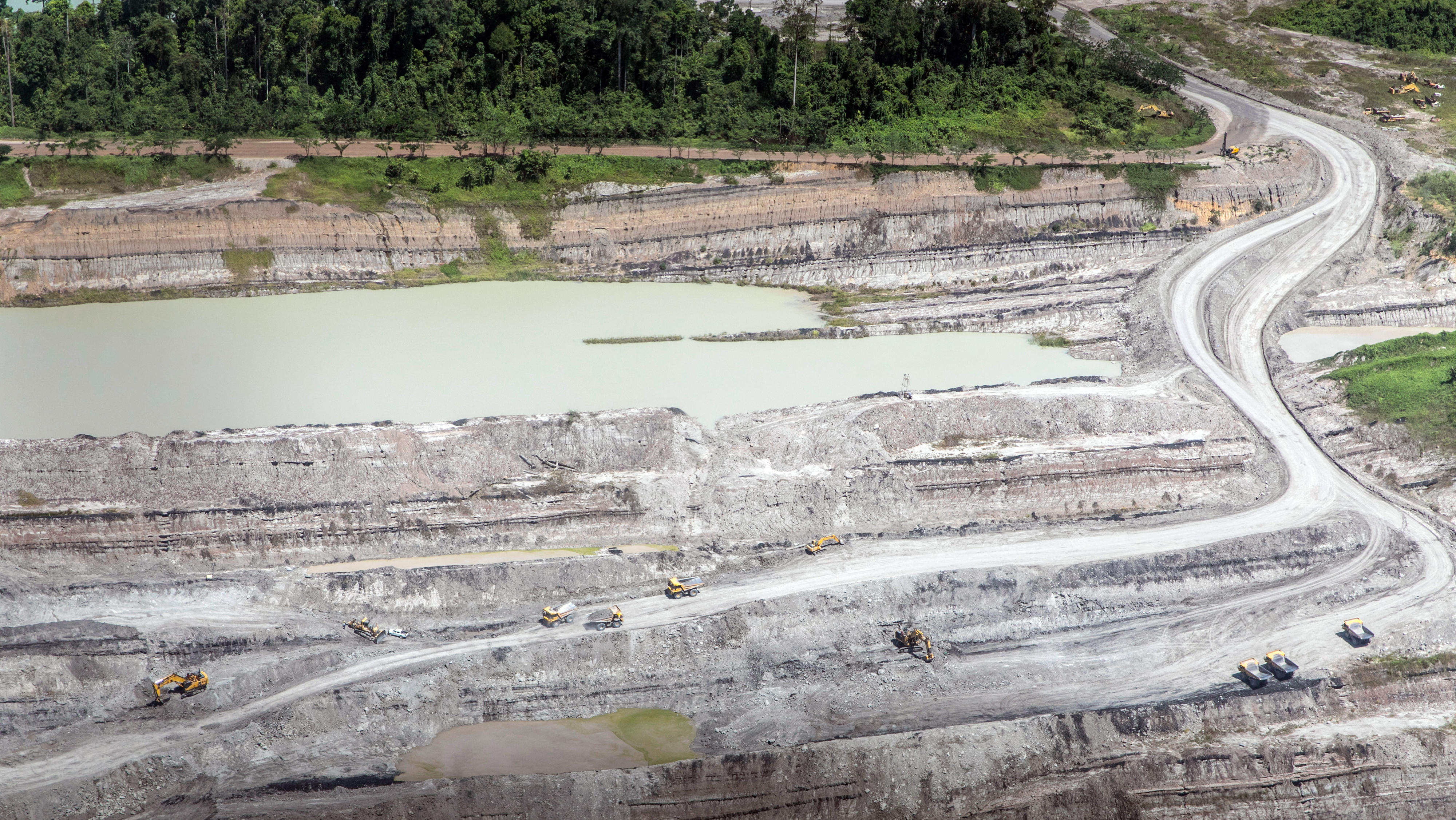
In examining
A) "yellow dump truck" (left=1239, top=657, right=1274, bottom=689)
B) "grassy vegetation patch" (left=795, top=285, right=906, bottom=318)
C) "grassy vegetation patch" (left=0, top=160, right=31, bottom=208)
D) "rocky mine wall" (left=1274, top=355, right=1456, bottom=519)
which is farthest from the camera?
"grassy vegetation patch" (left=795, top=285, right=906, bottom=318)

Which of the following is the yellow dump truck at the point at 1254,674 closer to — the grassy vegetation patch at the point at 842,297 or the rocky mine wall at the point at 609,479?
the rocky mine wall at the point at 609,479

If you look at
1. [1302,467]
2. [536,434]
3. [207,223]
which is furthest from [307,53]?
[1302,467]

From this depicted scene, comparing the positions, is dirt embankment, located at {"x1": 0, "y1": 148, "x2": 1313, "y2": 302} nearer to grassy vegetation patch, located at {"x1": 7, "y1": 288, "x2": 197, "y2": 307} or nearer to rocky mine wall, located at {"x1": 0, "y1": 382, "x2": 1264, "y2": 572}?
grassy vegetation patch, located at {"x1": 7, "y1": 288, "x2": 197, "y2": 307}

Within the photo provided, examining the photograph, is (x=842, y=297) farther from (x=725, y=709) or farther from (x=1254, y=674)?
(x=725, y=709)

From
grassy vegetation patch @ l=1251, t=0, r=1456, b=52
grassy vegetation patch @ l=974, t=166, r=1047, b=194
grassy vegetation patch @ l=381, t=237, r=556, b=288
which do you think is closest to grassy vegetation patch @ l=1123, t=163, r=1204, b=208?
grassy vegetation patch @ l=974, t=166, r=1047, b=194

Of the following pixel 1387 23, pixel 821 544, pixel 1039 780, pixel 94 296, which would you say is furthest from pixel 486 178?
pixel 1387 23
